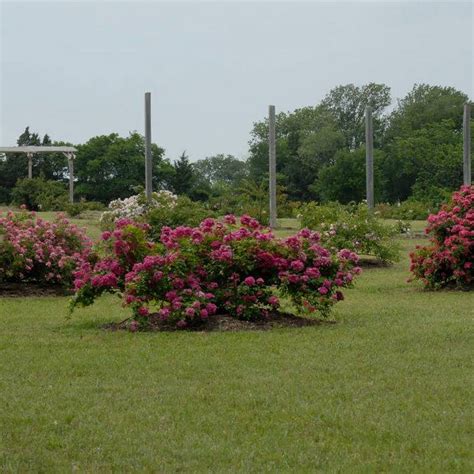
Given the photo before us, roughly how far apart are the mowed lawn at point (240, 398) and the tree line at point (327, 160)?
25.5m

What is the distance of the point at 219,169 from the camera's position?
294 ft

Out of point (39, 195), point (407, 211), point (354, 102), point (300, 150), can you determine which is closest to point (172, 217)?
point (407, 211)

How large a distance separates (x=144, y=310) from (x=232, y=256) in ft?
3.81

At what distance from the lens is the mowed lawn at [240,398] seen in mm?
5508

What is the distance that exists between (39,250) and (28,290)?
79 cm

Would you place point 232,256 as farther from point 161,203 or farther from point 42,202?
point 42,202

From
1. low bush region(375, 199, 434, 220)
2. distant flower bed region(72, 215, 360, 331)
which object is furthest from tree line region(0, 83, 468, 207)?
distant flower bed region(72, 215, 360, 331)

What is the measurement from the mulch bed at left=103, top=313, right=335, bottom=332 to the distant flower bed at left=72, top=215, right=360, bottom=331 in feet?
0.24

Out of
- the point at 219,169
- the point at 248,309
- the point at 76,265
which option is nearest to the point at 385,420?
the point at 248,309

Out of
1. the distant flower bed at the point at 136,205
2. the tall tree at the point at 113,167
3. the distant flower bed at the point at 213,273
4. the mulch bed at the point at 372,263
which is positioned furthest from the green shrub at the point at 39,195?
the distant flower bed at the point at 213,273

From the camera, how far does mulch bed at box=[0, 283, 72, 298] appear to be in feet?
47.4

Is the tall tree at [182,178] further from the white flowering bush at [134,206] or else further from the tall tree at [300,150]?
the white flowering bush at [134,206]

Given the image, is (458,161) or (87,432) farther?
(458,161)

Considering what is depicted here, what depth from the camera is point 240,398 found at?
6918 mm
